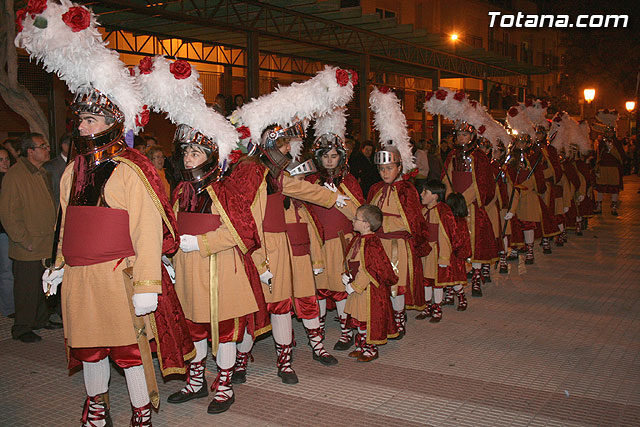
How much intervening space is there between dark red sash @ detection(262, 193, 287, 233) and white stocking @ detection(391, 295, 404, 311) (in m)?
1.60

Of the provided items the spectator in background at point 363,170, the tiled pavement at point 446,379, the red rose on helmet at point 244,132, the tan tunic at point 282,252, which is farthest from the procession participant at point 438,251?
the spectator in background at point 363,170

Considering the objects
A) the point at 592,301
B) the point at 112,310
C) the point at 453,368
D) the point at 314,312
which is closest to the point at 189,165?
the point at 112,310

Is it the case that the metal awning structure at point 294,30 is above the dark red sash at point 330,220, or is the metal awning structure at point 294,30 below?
above

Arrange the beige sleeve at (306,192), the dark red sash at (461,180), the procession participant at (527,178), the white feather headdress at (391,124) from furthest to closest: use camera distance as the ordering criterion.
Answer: the procession participant at (527,178), the dark red sash at (461,180), the white feather headdress at (391,124), the beige sleeve at (306,192)

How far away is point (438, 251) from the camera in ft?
23.1

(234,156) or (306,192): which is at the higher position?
(234,156)

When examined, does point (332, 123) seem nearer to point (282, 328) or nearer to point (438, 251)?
point (438, 251)

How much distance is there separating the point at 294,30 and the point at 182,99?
11844mm

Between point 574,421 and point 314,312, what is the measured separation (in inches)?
89.1

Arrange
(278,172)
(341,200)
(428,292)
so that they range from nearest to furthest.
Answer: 1. (278,172)
2. (341,200)
3. (428,292)

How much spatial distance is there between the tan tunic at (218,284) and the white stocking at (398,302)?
205cm

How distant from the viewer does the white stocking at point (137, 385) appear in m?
3.99

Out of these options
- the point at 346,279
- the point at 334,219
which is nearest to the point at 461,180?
the point at 334,219

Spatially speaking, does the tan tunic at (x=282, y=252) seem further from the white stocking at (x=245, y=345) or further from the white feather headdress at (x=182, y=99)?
the white feather headdress at (x=182, y=99)
